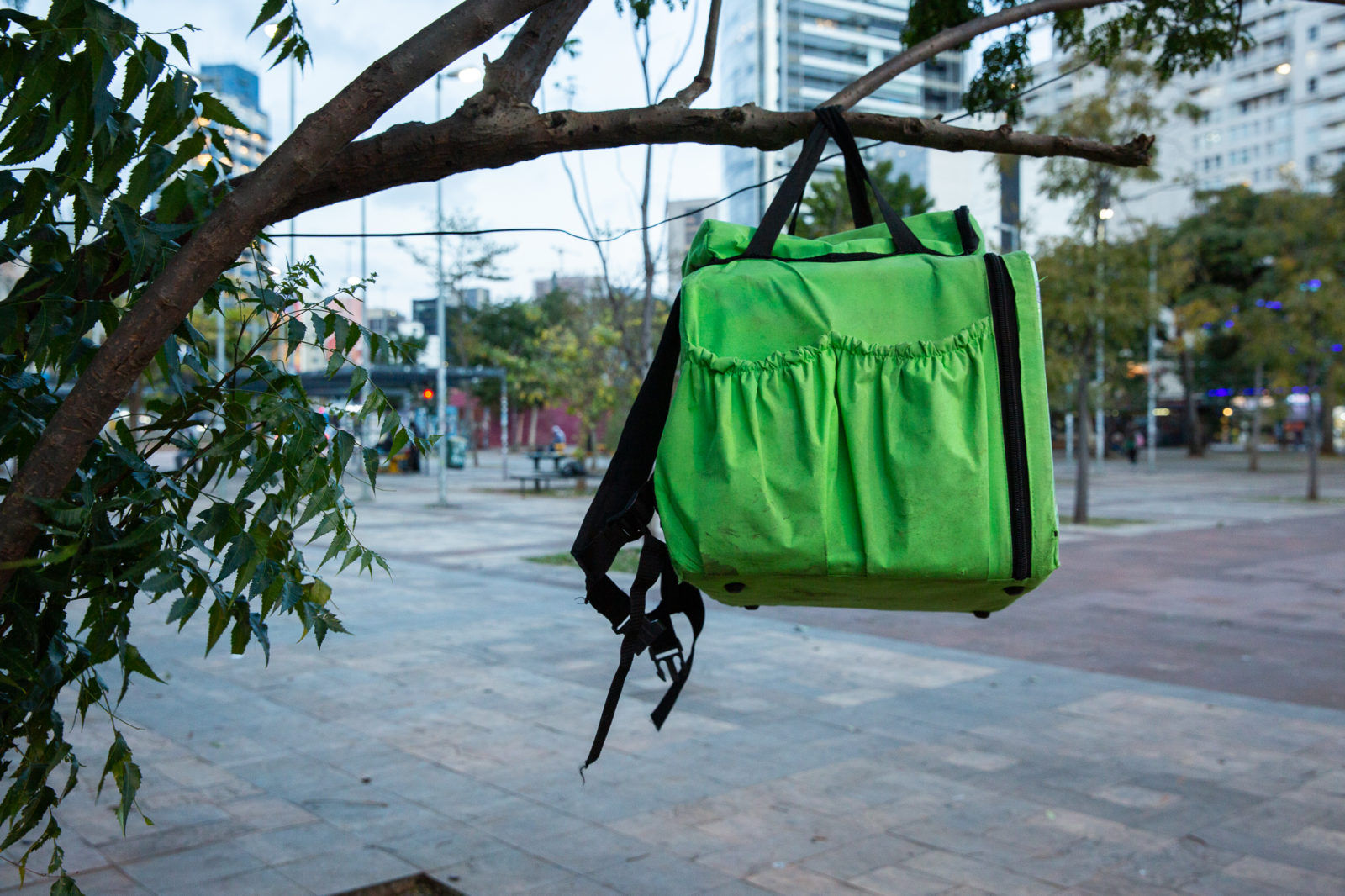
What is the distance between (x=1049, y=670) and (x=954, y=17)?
15.8 feet

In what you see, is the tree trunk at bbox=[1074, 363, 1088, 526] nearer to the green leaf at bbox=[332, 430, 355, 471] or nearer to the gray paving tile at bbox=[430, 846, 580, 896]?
the gray paving tile at bbox=[430, 846, 580, 896]

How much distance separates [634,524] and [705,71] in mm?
1273

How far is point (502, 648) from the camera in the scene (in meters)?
8.40

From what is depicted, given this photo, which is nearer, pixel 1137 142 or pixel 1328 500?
pixel 1137 142

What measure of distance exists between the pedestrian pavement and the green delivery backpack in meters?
1.54

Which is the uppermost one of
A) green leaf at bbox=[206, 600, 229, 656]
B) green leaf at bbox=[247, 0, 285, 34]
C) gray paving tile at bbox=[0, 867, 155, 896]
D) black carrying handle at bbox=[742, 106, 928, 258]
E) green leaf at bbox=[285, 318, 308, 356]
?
green leaf at bbox=[247, 0, 285, 34]

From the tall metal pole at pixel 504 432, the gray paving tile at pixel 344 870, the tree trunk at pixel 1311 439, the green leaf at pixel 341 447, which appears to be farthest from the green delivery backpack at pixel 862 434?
the tall metal pole at pixel 504 432

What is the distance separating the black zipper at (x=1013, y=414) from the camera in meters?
1.60

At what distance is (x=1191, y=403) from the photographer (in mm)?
45000

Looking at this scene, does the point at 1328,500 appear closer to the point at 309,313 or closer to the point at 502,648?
the point at 502,648

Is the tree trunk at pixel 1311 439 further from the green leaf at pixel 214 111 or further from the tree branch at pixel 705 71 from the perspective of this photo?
the green leaf at pixel 214 111

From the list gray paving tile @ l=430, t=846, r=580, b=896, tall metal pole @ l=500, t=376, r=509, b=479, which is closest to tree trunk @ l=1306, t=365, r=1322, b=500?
tall metal pole @ l=500, t=376, r=509, b=479

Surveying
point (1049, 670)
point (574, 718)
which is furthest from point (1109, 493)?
point (574, 718)

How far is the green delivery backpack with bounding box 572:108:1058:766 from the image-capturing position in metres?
1.59
